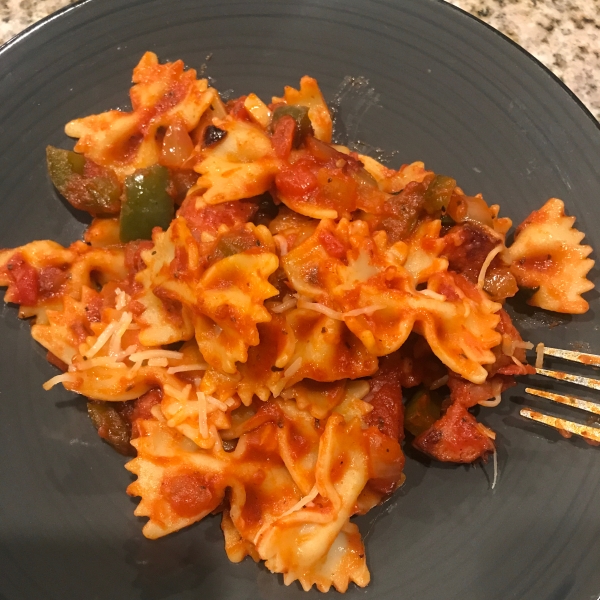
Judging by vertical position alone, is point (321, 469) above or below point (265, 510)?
above

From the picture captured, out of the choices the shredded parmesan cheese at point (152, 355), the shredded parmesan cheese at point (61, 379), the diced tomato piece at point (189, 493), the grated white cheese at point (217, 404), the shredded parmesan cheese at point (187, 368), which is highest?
the shredded parmesan cheese at point (152, 355)

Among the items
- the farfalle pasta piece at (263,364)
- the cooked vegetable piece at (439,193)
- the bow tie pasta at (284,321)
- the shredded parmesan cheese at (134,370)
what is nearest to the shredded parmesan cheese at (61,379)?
the bow tie pasta at (284,321)

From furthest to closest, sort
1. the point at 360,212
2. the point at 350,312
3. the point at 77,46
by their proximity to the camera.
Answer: the point at 77,46, the point at 360,212, the point at 350,312

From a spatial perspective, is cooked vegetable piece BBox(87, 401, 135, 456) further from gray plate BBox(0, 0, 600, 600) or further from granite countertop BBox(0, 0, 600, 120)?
granite countertop BBox(0, 0, 600, 120)

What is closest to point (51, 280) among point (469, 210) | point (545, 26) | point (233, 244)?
point (233, 244)

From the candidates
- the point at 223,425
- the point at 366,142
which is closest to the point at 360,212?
the point at 366,142

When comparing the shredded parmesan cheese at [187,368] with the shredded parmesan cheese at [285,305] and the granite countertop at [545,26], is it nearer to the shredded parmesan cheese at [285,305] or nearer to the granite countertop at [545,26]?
the shredded parmesan cheese at [285,305]

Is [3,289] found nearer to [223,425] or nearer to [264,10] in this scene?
[223,425]
